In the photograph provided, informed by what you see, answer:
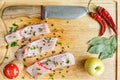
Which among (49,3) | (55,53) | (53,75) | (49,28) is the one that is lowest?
(53,75)

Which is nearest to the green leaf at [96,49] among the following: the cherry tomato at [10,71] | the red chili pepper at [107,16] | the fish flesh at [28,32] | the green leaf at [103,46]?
the green leaf at [103,46]

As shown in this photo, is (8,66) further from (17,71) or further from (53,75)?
(53,75)

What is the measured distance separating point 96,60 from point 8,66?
1.39 feet

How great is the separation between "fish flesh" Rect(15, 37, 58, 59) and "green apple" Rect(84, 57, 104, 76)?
196mm

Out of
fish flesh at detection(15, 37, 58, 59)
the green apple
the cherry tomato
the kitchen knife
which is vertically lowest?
the cherry tomato

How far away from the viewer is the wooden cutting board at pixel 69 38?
1.71 m

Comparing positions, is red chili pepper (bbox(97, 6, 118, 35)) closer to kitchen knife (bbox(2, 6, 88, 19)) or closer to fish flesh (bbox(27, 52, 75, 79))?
kitchen knife (bbox(2, 6, 88, 19))

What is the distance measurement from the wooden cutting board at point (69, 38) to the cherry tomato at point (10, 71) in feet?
0.11

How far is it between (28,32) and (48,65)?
0.19 metres

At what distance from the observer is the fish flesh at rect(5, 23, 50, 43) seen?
67.2 inches

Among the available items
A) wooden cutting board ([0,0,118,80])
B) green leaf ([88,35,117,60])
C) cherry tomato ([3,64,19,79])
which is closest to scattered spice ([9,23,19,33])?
wooden cutting board ([0,0,118,80])

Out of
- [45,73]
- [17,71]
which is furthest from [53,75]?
[17,71]

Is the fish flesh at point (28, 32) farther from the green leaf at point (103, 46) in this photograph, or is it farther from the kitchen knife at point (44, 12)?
the green leaf at point (103, 46)

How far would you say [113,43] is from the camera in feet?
5.75
